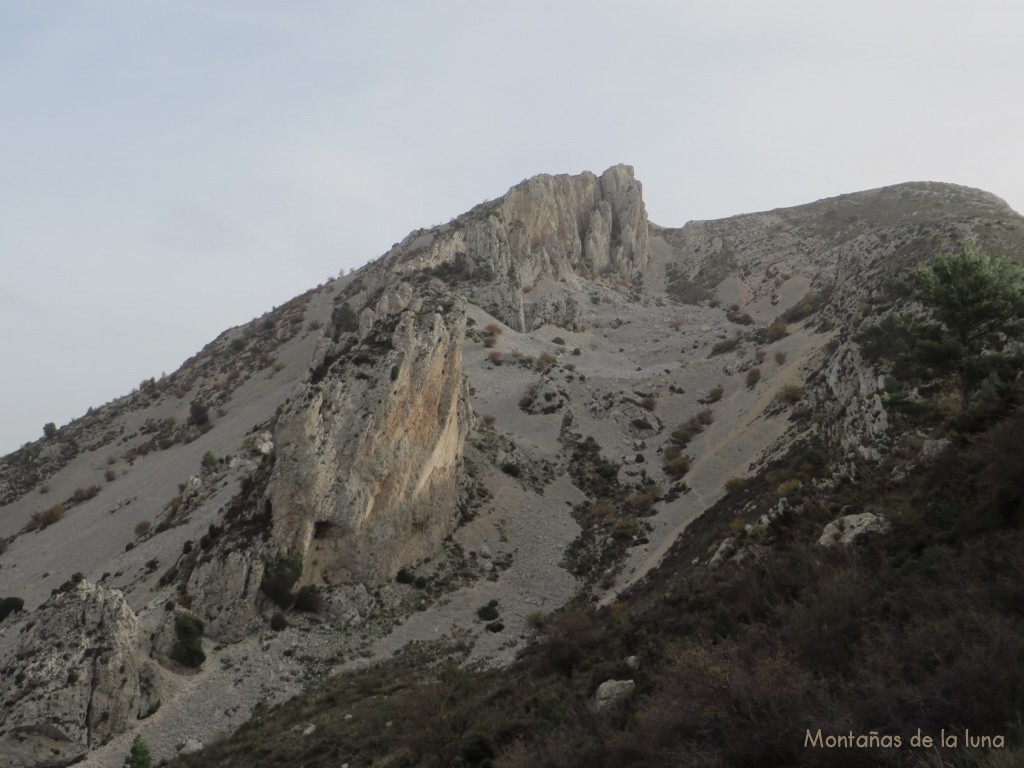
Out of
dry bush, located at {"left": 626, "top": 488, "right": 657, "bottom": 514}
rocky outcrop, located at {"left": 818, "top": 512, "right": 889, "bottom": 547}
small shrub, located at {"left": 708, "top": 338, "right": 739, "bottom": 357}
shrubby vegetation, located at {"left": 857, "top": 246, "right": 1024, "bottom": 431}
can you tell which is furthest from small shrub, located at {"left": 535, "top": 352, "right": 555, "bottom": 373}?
rocky outcrop, located at {"left": 818, "top": 512, "right": 889, "bottom": 547}

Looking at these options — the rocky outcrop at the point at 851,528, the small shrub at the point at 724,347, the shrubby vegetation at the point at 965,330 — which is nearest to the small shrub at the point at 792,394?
the shrubby vegetation at the point at 965,330

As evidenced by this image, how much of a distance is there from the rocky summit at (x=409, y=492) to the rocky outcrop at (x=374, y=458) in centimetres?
12

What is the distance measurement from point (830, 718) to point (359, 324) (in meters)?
51.4

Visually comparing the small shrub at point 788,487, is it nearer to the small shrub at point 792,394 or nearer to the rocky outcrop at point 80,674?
the small shrub at point 792,394

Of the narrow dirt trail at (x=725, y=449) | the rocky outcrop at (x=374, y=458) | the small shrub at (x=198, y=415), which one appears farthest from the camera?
the small shrub at (x=198, y=415)

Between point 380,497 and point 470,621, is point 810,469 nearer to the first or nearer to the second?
point 470,621

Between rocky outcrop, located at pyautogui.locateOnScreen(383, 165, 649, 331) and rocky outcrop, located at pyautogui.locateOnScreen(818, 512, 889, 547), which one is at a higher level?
rocky outcrop, located at pyautogui.locateOnScreen(383, 165, 649, 331)

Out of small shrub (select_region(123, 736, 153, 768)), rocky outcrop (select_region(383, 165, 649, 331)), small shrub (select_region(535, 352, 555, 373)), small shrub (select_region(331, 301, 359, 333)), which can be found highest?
rocky outcrop (select_region(383, 165, 649, 331))

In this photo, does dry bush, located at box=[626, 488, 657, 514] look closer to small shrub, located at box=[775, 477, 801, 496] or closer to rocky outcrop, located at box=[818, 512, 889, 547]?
small shrub, located at box=[775, 477, 801, 496]

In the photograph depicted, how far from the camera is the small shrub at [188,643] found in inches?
895

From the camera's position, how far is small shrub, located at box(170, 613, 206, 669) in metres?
22.7

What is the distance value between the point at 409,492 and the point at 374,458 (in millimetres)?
2635

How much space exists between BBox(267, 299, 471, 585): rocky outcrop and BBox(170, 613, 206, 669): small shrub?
14.1 ft

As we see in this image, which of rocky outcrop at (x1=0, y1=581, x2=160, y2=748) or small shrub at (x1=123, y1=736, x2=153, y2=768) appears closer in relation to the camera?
small shrub at (x1=123, y1=736, x2=153, y2=768)
